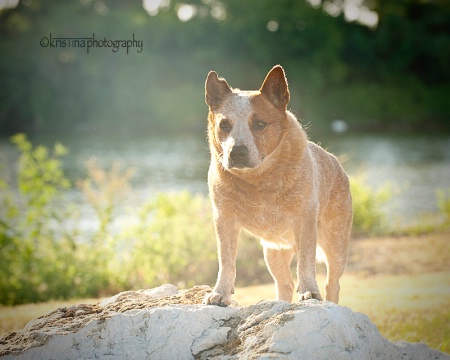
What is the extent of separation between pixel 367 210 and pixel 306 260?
875 cm

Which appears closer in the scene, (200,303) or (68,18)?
(200,303)

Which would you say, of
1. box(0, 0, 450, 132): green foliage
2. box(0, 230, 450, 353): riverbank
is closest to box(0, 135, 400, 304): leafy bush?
box(0, 230, 450, 353): riverbank

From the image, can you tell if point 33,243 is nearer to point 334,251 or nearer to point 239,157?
point 334,251

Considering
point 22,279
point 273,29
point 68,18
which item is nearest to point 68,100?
point 68,18

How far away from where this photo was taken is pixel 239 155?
3.94 meters

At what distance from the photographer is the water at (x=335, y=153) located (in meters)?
16.8

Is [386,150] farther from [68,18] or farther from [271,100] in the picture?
[271,100]

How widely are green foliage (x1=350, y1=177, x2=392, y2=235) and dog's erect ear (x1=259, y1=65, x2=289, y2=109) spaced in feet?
26.9

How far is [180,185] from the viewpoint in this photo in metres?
17.3

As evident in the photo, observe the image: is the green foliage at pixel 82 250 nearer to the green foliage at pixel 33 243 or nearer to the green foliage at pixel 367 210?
the green foliage at pixel 33 243

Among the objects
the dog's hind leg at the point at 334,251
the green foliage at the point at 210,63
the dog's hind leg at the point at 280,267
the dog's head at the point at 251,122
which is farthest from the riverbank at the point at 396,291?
the green foliage at the point at 210,63

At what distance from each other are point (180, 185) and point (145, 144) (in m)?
9.85

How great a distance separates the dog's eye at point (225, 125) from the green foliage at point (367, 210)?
8320 millimetres

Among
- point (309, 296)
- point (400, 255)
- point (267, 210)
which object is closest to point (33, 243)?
point (400, 255)
